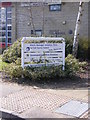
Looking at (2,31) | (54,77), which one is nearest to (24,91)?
(54,77)

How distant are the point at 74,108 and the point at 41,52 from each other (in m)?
3.56

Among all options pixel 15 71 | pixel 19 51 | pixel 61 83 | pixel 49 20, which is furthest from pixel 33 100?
pixel 49 20

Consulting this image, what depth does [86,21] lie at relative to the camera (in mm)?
19578

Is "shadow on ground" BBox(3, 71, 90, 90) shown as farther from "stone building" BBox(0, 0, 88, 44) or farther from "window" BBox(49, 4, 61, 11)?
"window" BBox(49, 4, 61, 11)

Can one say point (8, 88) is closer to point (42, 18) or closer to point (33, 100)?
point (33, 100)

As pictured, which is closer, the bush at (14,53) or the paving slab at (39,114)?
the paving slab at (39,114)

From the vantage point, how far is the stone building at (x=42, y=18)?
20078mm

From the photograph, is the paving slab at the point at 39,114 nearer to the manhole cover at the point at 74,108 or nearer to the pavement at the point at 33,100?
the pavement at the point at 33,100

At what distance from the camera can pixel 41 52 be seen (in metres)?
9.41

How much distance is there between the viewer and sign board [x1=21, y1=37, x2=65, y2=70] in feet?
30.6

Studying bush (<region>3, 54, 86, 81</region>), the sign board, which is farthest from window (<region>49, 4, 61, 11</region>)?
bush (<region>3, 54, 86, 81</region>)

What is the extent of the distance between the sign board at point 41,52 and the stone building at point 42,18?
9.92 meters

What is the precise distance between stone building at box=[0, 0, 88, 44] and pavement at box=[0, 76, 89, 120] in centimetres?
1189

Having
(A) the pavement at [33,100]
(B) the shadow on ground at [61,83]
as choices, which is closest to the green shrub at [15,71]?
(B) the shadow on ground at [61,83]
